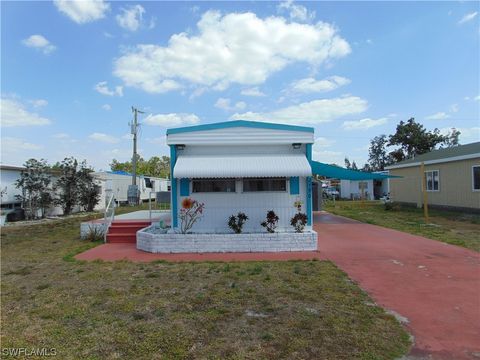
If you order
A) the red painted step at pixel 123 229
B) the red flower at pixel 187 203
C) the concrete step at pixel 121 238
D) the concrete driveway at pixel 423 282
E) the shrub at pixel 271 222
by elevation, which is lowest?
the concrete driveway at pixel 423 282

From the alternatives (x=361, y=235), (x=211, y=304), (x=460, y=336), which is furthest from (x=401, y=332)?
(x=361, y=235)

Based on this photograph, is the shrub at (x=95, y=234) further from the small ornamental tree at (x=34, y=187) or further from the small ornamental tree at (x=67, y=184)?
the small ornamental tree at (x=67, y=184)

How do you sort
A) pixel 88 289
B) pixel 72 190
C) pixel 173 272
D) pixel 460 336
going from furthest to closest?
1. pixel 72 190
2. pixel 173 272
3. pixel 88 289
4. pixel 460 336

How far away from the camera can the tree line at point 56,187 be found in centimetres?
1792

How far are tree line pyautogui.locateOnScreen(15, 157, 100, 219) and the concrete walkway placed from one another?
1056cm

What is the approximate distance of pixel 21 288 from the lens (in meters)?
5.98

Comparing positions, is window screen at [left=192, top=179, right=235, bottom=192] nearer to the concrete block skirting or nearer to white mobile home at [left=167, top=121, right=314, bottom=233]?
white mobile home at [left=167, top=121, right=314, bottom=233]

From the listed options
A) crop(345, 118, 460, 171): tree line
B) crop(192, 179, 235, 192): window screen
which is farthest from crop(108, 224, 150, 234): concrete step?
crop(345, 118, 460, 171): tree line

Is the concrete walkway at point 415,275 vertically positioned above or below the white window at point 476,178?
below

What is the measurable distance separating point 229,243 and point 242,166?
2.19 m

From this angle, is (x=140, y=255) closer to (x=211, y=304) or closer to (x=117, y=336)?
(x=211, y=304)

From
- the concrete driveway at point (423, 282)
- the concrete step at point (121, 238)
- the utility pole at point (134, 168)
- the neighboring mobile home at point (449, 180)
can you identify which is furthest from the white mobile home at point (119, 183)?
the neighboring mobile home at point (449, 180)

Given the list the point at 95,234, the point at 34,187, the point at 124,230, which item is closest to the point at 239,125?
the point at 124,230

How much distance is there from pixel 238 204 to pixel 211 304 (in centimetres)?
521
